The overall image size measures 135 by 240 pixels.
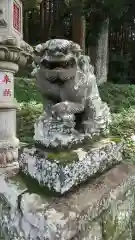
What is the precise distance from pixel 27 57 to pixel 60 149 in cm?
211

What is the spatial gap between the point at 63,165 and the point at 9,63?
1.99m

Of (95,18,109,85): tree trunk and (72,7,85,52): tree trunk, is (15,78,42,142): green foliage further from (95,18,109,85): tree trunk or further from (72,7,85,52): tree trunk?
(72,7,85,52): tree trunk

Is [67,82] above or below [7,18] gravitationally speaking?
below

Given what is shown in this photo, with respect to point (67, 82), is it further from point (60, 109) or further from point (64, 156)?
point (64, 156)

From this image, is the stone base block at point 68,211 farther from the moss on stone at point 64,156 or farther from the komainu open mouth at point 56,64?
the komainu open mouth at point 56,64

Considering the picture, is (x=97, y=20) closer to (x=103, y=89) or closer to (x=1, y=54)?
(x=103, y=89)

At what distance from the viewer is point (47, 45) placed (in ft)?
4.25

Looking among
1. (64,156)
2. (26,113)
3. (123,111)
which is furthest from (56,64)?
(123,111)

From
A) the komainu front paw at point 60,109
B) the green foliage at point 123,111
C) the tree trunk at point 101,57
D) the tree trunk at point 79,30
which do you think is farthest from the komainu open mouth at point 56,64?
the tree trunk at point 79,30

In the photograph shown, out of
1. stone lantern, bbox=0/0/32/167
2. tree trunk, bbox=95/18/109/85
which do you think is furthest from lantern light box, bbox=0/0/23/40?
tree trunk, bbox=95/18/109/85

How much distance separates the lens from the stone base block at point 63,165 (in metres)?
1.21

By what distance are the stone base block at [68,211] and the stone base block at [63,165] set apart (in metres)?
0.05

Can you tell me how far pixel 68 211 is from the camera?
114 centimetres

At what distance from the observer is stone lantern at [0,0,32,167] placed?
276 cm
